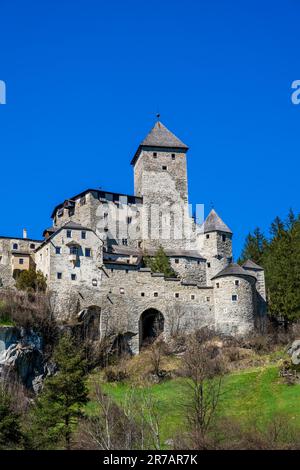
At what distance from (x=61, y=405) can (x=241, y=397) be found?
46.8 ft

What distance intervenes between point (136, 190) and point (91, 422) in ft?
141

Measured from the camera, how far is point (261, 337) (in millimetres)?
61812

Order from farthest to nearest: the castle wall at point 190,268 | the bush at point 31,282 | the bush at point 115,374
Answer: the castle wall at point 190,268 < the bush at point 31,282 < the bush at point 115,374

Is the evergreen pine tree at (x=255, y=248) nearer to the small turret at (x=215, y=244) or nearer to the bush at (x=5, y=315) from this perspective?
the small turret at (x=215, y=244)

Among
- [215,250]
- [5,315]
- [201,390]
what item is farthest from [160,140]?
[201,390]

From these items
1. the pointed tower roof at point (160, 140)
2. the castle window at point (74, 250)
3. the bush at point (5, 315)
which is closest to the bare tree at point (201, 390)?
the castle window at point (74, 250)

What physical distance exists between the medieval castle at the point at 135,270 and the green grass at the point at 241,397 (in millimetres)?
8334

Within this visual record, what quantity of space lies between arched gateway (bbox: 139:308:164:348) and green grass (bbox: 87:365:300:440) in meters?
8.08

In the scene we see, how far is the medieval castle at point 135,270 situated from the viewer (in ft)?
205

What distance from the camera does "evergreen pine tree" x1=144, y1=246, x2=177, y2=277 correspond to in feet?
220
